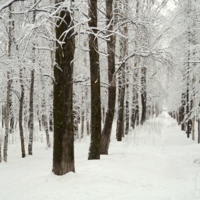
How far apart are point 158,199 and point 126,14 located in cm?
661

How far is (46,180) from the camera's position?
5.48 metres

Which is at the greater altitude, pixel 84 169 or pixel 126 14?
pixel 126 14

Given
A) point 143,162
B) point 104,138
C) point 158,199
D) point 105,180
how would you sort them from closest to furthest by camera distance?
1. point 158,199
2. point 105,180
3. point 143,162
4. point 104,138

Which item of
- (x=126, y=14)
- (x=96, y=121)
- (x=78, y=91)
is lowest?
(x=96, y=121)

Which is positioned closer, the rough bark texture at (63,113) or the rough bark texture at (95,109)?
the rough bark texture at (63,113)

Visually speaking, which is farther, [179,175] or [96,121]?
[96,121]

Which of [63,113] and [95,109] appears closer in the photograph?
[63,113]

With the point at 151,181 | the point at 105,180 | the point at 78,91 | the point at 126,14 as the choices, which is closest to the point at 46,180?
the point at 105,180

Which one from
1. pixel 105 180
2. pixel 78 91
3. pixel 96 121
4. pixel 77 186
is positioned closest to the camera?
pixel 77 186

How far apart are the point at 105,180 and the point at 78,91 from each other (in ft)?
40.5

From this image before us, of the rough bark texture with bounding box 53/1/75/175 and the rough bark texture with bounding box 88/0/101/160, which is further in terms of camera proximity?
the rough bark texture with bounding box 88/0/101/160

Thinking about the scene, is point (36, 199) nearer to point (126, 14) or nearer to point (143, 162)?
point (143, 162)

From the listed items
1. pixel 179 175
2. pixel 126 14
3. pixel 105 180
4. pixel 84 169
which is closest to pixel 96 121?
pixel 84 169

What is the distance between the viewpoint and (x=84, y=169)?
6074 mm
